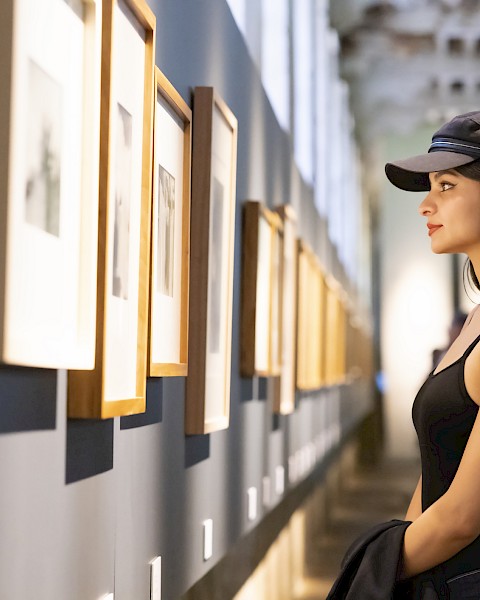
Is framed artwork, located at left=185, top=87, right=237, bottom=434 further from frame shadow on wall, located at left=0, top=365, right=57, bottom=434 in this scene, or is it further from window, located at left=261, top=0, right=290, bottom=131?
window, located at left=261, top=0, right=290, bottom=131

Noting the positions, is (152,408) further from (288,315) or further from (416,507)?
(288,315)

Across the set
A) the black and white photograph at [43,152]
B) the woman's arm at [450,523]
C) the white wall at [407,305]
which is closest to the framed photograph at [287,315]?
the woman's arm at [450,523]

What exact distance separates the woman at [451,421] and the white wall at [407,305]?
1700cm

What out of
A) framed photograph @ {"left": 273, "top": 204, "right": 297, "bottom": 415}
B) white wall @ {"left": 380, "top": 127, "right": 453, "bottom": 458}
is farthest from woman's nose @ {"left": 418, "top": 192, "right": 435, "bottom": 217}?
white wall @ {"left": 380, "top": 127, "right": 453, "bottom": 458}

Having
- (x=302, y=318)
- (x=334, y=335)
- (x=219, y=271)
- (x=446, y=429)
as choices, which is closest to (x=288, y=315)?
(x=302, y=318)

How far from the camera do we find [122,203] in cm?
226

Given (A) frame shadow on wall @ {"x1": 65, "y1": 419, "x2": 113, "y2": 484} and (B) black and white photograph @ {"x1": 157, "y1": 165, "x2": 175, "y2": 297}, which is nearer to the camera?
(A) frame shadow on wall @ {"x1": 65, "y1": 419, "x2": 113, "y2": 484}

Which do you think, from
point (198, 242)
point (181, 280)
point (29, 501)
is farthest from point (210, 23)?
point (29, 501)

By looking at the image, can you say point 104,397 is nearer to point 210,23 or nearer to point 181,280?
point 181,280

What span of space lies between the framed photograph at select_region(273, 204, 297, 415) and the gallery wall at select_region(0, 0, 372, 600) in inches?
4.2

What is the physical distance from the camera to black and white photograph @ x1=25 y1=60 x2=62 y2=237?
5.51ft

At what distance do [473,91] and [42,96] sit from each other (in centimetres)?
1602

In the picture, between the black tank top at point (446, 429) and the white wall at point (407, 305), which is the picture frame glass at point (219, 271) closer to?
the black tank top at point (446, 429)

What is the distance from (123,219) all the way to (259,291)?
236 cm
